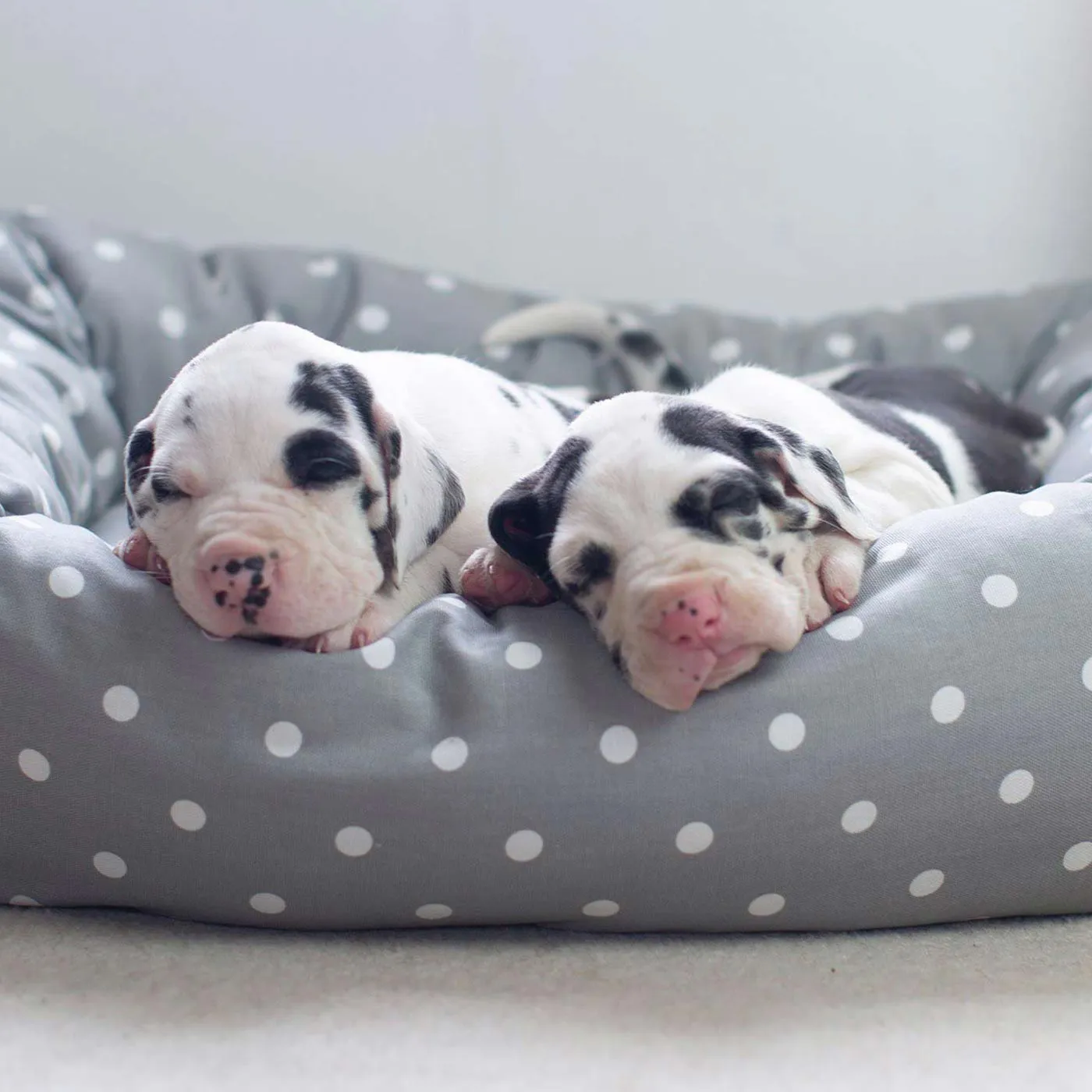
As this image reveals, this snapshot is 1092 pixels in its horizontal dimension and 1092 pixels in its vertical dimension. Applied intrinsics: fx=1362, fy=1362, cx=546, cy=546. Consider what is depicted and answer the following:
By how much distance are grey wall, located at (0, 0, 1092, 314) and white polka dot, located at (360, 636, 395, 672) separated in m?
2.61

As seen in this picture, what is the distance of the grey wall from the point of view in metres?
4.32

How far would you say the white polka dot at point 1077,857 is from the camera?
6.91ft

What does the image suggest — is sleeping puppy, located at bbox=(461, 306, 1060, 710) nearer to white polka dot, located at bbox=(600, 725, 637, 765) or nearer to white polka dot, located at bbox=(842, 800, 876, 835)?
white polka dot, located at bbox=(600, 725, 637, 765)

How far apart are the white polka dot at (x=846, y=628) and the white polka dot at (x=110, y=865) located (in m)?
1.16

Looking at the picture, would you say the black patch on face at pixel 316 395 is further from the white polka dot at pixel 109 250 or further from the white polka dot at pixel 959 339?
the white polka dot at pixel 959 339

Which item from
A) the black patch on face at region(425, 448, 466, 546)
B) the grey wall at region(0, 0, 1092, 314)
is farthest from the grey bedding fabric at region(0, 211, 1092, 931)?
the grey wall at region(0, 0, 1092, 314)

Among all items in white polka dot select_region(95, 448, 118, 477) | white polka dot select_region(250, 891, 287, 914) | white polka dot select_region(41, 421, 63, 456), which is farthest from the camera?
white polka dot select_region(95, 448, 118, 477)

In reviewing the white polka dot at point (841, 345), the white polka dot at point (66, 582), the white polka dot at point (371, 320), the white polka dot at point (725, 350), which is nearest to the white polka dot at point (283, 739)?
the white polka dot at point (66, 582)

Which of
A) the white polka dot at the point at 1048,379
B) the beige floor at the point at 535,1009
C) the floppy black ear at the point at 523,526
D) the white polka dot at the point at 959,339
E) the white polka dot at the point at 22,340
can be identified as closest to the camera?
the beige floor at the point at 535,1009

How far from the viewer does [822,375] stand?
12.6 feet

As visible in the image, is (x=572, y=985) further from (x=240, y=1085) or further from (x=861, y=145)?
(x=861, y=145)

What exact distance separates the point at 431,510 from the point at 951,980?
1144 millimetres

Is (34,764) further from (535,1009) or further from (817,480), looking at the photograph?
(817,480)

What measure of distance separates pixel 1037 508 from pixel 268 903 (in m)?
1.42
